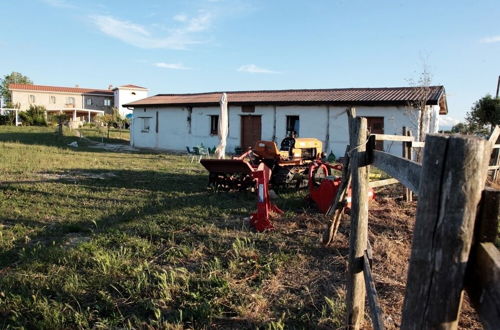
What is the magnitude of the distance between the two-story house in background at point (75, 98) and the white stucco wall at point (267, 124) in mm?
37203

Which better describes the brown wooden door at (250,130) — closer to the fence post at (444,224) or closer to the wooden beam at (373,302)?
the wooden beam at (373,302)

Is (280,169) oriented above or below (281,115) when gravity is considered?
below

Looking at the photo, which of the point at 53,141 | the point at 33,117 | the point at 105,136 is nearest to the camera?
the point at 53,141

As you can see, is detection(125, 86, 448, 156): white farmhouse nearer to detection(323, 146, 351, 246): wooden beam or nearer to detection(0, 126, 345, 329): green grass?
detection(0, 126, 345, 329): green grass

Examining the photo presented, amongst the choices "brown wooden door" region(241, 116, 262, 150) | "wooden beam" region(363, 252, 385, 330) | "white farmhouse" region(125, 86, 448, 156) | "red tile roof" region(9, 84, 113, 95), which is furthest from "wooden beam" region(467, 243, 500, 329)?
"red tile roof" region(9, 84, 113, 95)

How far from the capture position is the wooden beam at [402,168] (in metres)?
1.76

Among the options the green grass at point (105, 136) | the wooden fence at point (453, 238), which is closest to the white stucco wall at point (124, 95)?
the green grass at point (105, 136)

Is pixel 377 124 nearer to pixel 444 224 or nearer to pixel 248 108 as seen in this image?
pixel 248 108

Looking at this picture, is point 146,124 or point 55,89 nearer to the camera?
point 146,124

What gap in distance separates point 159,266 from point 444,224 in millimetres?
3628

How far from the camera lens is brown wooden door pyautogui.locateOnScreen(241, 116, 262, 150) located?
21292 mm

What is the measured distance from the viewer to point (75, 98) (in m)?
65.0

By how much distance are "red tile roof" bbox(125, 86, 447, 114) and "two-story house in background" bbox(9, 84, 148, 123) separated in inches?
1516

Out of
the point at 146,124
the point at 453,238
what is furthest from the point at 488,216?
the point at 146,124
